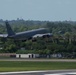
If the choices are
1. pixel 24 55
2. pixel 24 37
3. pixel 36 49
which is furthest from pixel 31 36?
pixel 24 55

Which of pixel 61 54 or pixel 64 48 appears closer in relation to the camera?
pixel 61 54

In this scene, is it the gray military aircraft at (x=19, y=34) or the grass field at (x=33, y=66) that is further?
the gray military aircraft at (x=19, y=34)

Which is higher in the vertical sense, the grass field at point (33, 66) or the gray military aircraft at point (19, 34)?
the grass field at point (33, 66)

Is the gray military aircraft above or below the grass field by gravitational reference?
below

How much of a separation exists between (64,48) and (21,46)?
22593 millimetres

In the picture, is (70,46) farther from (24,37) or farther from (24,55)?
(24,37)

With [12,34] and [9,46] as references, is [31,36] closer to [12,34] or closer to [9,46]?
[12,34]

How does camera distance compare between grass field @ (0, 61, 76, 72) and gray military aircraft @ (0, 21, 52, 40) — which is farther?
gray military aircraft @ (0, 21, 52, 40)

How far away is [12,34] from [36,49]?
45.0 meters

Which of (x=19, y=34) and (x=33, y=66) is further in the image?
(x=19, y=34)

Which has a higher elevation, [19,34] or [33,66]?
[33,66]

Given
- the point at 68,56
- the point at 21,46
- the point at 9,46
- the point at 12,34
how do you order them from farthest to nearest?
the point at 12,34 < the point at 21,46 < the point at 9,46 < the point at 68,56

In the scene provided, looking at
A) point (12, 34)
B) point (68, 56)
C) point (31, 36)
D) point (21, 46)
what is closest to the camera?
point (68, 56)

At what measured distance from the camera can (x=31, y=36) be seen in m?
184
